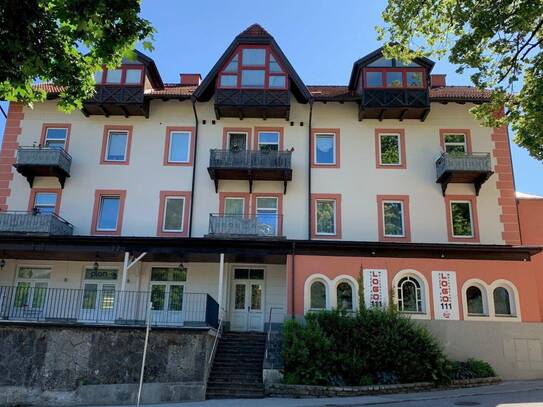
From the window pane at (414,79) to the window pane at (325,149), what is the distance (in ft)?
14.0

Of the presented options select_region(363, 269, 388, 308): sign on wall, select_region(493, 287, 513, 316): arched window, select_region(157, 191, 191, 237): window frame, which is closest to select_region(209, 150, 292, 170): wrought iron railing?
select_region(157, 191, 191, 237): window frame

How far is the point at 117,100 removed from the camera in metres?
23.4

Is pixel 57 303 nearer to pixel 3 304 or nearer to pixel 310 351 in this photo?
pixel 3 304

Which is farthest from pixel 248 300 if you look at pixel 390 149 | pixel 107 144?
pixel 107 144

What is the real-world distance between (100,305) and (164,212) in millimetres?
4896

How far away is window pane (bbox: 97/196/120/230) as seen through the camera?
23.1 meters

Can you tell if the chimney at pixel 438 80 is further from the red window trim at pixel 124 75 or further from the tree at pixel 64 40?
the tree at pixel 64 40

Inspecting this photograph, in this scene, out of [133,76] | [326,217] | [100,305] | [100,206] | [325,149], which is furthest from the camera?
[325,149]

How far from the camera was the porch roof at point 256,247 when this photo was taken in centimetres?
2012

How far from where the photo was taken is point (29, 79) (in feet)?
35.5

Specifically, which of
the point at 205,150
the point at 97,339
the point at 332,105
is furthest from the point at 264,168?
the point at 97,339

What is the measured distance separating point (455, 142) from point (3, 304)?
68.4ft

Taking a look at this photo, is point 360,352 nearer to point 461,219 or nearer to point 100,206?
point 461,219

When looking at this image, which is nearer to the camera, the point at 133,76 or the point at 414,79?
the point at 414,79
